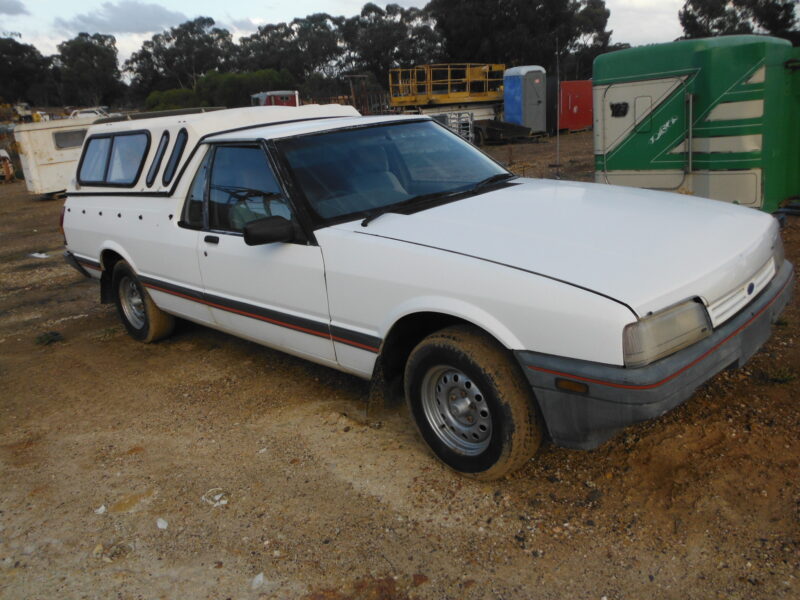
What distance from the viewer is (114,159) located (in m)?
5.69

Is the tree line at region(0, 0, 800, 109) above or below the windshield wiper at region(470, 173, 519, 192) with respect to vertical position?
above

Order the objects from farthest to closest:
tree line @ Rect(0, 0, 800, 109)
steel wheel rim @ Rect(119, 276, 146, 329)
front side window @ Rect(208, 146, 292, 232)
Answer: tree line @ Rect(0, 0, 800, 109) < steel wheel rim @ Rect(119, 276, 146, 329) < front side window @ Rect(208, 146, 292, 232)

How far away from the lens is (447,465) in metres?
3.35

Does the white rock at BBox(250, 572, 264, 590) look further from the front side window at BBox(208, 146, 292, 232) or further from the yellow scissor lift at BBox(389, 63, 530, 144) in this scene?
the yellow scissor lift at BBox(389, 63, 530, 144)

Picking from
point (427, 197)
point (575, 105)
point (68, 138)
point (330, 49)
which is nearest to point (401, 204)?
point (427, 197)

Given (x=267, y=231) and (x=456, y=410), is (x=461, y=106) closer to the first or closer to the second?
(x=267, y=231)

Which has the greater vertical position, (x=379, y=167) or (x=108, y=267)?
(x=379, y=167)

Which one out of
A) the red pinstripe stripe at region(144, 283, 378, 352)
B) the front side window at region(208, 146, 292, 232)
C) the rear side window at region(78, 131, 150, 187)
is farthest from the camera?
the rear side window at region(78, 131, 150, 187)

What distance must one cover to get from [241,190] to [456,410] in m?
1.97

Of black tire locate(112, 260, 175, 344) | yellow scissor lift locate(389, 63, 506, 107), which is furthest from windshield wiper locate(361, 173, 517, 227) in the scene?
yellow scissor lift locate(389, 63, 506, 107)

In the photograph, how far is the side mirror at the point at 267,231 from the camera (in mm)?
3496

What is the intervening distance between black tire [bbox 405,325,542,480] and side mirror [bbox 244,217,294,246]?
96 centimetres

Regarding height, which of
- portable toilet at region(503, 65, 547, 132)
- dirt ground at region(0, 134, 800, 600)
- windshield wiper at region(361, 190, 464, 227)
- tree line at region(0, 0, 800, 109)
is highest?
tree line at region(0, 0, 800, 109)

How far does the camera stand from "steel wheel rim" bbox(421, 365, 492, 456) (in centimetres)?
316
